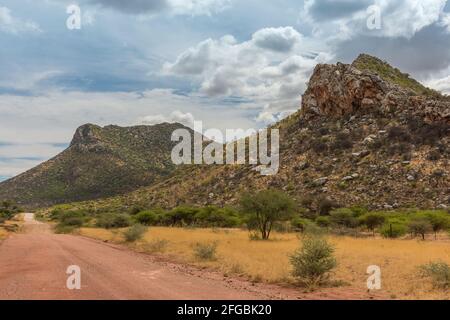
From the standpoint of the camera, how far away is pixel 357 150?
60594mm

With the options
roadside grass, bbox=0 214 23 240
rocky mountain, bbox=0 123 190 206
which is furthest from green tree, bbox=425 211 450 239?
rocky mountain, bbox=0 123 190 206

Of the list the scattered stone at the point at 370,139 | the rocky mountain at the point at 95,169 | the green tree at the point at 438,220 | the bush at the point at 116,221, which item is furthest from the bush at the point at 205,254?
the rocky mountain at the point at 95,169

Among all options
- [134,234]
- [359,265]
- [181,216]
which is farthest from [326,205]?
[359,265]

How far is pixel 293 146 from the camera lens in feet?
229

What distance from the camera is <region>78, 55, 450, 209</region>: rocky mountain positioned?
5125 cm

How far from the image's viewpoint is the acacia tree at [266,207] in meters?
38.2

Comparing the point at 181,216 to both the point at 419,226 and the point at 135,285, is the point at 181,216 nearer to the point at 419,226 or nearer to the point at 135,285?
the point at 419,226

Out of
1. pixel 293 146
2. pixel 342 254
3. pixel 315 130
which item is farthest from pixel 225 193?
pixel 342 254

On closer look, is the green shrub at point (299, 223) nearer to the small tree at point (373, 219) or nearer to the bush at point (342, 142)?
the small tree at point (373, 219)

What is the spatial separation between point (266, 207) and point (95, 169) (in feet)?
326

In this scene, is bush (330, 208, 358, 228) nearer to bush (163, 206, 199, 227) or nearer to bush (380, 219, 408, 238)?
bush (380, 219, 408, 238)

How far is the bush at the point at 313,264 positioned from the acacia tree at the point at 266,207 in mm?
21657
